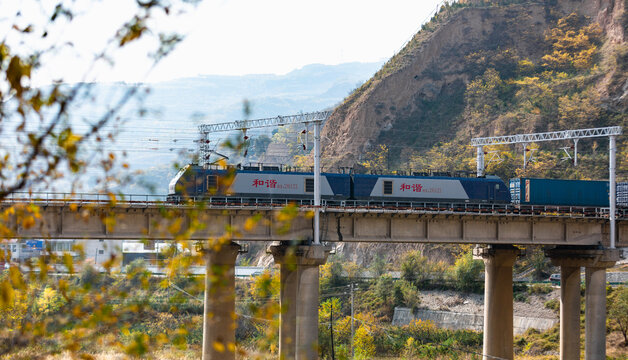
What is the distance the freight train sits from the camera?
49469 mm

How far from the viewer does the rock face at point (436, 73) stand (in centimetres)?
13038

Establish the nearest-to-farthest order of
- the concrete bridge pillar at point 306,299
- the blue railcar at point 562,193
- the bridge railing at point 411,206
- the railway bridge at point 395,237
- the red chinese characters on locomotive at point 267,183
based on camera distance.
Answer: the railway bridge at point 395,237 → the concrete bridge pillar at point 306,299 → the bridge railing at point 411,206 → the red chinese characters on locomotive at point 267,183 → the blue railcar at point 562,193

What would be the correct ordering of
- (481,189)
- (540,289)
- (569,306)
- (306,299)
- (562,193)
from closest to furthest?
(306,299) → (569,306) → (481,189) → (562,193) → (540,289)

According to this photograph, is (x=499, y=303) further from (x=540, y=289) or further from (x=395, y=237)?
(x=540, y=289)

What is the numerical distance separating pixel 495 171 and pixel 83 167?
101m

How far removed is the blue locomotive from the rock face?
67832 mm

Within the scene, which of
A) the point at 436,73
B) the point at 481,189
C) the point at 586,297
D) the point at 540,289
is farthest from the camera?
the point at 436,73

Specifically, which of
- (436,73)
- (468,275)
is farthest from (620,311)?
(436,73)

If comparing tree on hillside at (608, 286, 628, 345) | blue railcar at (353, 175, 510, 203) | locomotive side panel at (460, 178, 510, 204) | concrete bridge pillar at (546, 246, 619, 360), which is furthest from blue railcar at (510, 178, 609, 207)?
tree on hillside at (608, 286, 628, 345)

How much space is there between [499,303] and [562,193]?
1074 centimetres

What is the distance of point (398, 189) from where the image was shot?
53.5 metres

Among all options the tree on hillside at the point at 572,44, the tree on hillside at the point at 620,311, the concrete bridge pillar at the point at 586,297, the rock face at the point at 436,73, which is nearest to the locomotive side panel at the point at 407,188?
the concrete bridge pillar at the point at 586,297

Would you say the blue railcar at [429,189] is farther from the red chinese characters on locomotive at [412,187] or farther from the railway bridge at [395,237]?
the railway bridge at [395,237]

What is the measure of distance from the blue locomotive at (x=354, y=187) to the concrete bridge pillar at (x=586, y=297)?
7.22m
